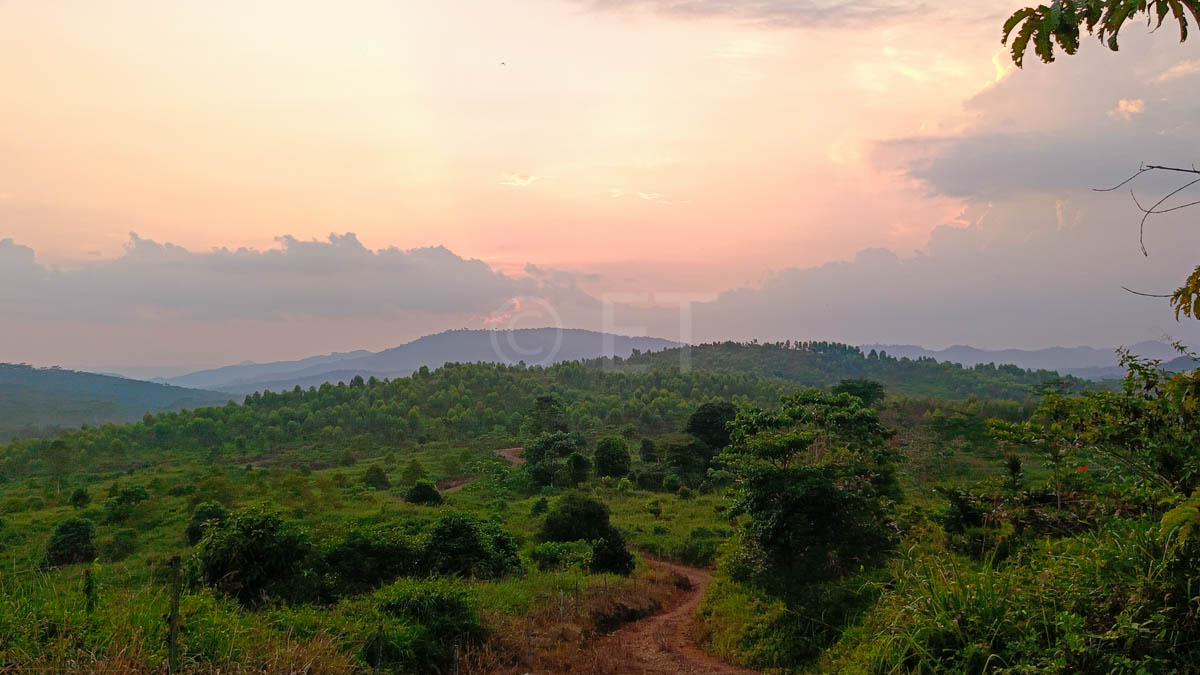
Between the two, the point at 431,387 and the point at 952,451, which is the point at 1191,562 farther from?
the point at 431,387

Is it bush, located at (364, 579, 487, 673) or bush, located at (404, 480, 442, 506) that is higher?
bush, located at (364, 579, 487, 673)

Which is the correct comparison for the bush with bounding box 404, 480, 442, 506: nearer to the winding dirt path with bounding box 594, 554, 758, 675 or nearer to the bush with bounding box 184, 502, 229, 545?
the bush with bounding box 184, 502, 229, 545

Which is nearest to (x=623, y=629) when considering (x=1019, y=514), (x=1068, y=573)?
(x=1019, y=514)

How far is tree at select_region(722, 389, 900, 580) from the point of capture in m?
15.1

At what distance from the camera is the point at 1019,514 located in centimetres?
757

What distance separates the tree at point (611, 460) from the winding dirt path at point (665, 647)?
30.8 meters

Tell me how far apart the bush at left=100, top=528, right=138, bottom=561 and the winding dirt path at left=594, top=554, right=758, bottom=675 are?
2614 cm

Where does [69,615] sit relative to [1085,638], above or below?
below

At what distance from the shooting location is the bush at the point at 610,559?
23827 mm

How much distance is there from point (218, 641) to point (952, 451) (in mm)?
51464

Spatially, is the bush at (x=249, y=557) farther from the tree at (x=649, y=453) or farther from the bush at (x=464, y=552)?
the tree at (x=649, y=453)

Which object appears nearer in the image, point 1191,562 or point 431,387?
point 1191,562

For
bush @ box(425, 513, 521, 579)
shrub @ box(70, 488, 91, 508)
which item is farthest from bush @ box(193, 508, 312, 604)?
shrub @ box(70, 488, 91, 508)

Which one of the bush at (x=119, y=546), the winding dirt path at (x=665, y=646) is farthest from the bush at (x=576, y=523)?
the bush at (x=119, y=546)
